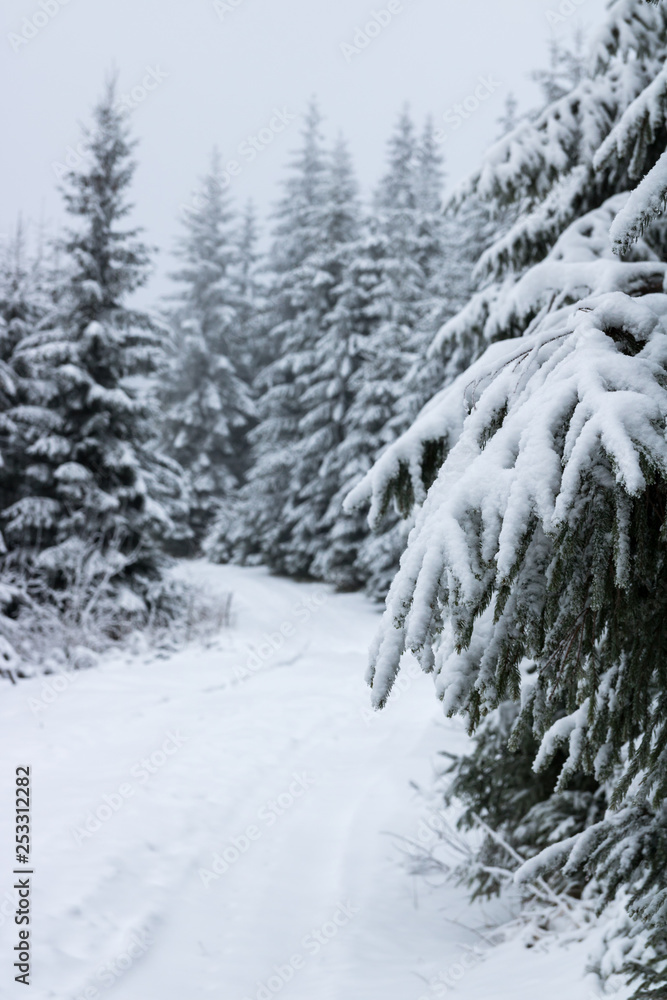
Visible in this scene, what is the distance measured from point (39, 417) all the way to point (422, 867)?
9700 millimetres

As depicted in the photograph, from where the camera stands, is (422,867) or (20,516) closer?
(422,867)

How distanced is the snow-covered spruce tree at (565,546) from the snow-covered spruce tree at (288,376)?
672 inches

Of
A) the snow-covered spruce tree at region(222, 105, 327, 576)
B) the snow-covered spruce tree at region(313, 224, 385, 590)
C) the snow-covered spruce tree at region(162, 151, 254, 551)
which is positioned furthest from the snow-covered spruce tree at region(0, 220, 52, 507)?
the snow-covered spruce tree at region(313, 224, 385, 590)

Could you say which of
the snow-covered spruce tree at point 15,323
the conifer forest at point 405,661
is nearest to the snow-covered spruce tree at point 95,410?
the conifer forest at point 405,661

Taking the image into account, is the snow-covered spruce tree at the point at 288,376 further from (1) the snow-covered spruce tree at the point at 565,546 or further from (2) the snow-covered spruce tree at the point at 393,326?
(1) the snow-covered spruce tree at the point at 565,546

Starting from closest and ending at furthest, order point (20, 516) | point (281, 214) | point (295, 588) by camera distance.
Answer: point (20, 516), point (295, 588), point (281, 214)

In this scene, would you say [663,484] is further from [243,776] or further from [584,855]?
[243,776]

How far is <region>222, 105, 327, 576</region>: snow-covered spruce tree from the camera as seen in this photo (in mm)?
20000

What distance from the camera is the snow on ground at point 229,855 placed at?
271cm

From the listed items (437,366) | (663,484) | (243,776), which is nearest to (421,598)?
(663,484)

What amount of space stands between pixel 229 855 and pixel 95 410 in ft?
30.2

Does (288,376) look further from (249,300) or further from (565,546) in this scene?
(565,546)

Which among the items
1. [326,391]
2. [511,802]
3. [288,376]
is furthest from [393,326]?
[511,802]

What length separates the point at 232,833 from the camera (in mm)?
4168
